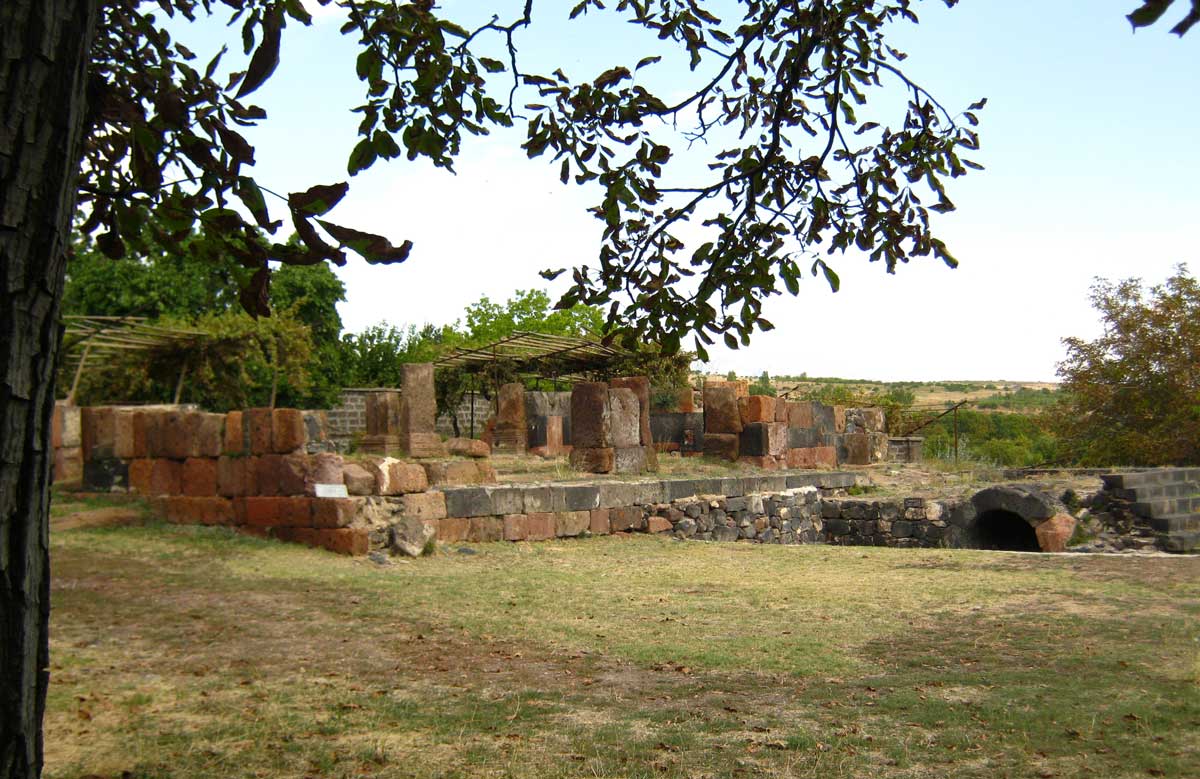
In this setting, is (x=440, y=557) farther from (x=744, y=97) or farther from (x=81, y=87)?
(x=81, y=87)

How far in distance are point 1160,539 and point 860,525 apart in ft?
14.1

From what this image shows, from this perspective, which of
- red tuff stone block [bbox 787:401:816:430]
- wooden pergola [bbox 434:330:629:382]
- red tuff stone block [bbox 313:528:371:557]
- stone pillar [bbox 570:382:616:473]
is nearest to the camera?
red tuff stone block [bbox 313:528:371:557]

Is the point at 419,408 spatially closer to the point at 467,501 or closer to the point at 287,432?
the point at 467,501

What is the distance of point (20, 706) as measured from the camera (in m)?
2.26

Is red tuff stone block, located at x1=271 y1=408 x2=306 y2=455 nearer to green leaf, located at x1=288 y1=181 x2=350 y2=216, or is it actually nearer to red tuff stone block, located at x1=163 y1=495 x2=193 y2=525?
red tuff stone block, located at x1=163 y1=495 x2=193 y2=525

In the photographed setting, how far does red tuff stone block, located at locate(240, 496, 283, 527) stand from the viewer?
10.9m

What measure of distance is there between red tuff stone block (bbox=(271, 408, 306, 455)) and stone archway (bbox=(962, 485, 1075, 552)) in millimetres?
9316

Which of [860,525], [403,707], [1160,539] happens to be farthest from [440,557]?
[1160,539]

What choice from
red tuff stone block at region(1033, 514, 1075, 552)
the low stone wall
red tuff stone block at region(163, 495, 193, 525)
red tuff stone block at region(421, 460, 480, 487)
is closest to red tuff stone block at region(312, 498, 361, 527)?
the low stone wall

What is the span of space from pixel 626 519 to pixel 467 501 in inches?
100.0

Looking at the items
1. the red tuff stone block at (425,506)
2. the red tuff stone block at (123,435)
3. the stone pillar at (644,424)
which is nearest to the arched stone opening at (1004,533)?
the stone pillar at (644,424)

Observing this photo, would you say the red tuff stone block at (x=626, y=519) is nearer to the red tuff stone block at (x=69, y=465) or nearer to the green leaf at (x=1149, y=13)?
the red tuff stone block at (x=69, y=465)

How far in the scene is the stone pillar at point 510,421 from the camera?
22422 millimetres

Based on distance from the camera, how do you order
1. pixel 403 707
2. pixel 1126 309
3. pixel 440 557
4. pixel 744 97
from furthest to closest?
pixel 1126 309, pixel 440 557, pixel 744 97, pixel 403 707
